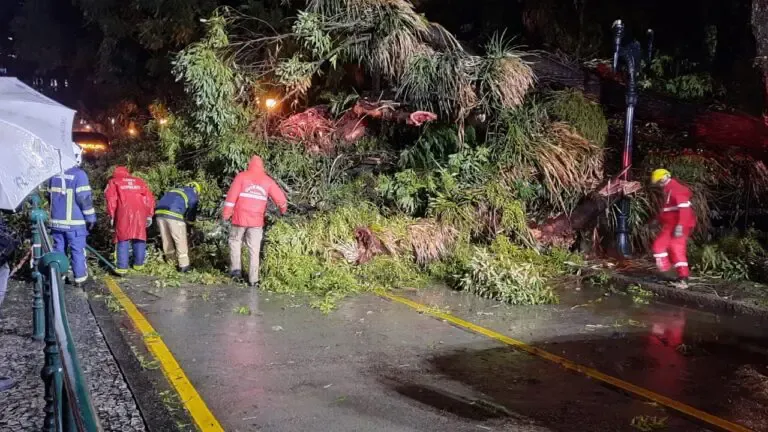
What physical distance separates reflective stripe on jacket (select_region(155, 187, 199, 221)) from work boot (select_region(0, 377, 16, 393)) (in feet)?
17.0

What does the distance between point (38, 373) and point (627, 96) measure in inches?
347

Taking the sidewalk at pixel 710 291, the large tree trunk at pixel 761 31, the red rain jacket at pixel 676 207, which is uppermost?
the large tree trunk at pixel 761 31

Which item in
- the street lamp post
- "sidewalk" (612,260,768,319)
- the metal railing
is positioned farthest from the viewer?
the street lamp post

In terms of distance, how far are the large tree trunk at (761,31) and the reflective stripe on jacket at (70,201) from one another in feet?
32.1

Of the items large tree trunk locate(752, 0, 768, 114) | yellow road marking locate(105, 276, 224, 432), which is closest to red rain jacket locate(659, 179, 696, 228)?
large tree trunk locate(752, 0, 768, 114)

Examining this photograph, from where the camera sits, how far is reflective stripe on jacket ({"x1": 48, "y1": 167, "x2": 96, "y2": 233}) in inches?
333

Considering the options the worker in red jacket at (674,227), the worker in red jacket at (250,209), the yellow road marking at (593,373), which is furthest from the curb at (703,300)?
the worker in red jacket at (250,209)

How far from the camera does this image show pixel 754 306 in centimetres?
780

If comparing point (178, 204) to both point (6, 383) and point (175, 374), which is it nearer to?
point (175, 374)

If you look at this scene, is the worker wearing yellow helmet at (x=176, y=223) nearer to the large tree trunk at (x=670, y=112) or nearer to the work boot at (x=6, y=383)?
the work boot at (x=6, y=383)

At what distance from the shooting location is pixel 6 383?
182 inches

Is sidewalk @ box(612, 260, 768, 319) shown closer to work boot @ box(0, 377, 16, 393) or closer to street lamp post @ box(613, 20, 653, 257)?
street lamp post @ box(613, 20, 653, 257)

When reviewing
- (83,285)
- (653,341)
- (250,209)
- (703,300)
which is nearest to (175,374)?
(83,285)

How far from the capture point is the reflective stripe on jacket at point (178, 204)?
9820mm
